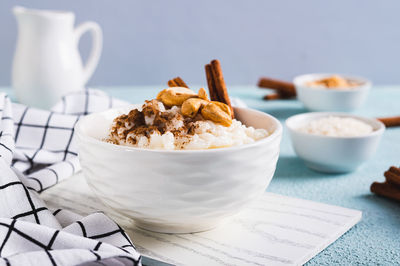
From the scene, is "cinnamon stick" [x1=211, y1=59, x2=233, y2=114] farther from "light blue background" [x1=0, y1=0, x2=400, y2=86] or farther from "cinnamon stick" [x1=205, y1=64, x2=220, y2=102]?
"light blue background" [x1=0, y1=0, x2=400, y2=86]

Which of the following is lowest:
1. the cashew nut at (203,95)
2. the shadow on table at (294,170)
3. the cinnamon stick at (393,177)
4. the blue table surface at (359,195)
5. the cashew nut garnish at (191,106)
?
the shadow on table at (294,170)

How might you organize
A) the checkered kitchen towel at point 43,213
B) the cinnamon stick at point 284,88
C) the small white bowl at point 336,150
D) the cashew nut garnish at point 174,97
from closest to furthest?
1. the checkered kitchen towel at point 43,213
2. the cashew nut garnish at point 174,97
3. the small white bowl at point 336,150
4. the cinnamon stick at point 284,88

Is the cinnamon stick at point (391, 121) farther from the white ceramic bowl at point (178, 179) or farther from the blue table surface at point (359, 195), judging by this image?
the white ceramic bowl at point (178, 179)

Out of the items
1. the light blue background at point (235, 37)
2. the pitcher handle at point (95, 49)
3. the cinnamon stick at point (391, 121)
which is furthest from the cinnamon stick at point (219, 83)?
the light blue background at point (235, 37)

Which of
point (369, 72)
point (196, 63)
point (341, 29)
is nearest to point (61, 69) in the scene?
point (196, 63)

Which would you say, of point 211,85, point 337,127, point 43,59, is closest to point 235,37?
point 43,59

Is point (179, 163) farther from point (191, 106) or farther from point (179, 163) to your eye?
point (191, 106)

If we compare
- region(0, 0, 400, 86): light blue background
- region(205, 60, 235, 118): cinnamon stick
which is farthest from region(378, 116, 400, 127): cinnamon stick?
region(0, 0, 400, 86): light blue background
